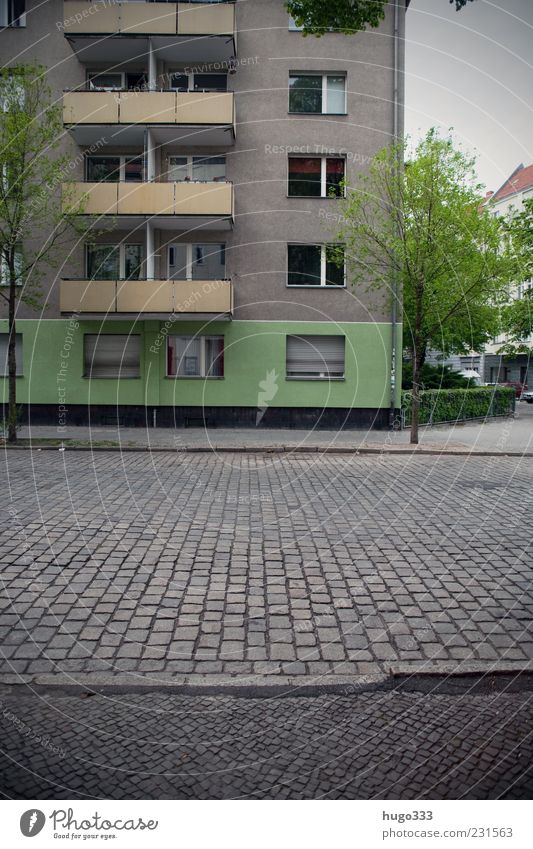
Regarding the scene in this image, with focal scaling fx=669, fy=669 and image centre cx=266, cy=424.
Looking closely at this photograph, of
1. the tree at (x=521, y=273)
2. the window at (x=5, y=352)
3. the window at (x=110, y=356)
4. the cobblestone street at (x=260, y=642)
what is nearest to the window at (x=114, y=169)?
the window at (x=110, y=356)

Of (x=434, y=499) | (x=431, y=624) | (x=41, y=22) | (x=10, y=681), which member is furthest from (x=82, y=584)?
(x=41, y=22)

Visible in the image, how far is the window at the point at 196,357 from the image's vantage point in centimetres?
2458

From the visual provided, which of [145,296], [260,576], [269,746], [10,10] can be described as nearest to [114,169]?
[145,296]

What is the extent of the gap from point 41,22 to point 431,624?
2660 cm

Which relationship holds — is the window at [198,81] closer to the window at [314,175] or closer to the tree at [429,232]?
the window at [314,175]

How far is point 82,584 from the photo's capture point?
19.0 feet

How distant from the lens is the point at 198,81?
24.6m

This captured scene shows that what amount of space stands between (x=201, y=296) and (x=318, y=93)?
912 cm

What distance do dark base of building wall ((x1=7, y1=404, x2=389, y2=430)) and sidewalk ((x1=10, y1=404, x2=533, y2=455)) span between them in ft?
2.25

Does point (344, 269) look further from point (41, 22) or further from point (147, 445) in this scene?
point (41, 22)

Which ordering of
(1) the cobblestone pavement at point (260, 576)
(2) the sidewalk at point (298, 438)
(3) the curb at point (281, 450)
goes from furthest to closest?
(2) the sidewalk at point (298, 438) → (3) the curb at point (281, 450) → (1) the cobblestone pavement at point (260, 576)

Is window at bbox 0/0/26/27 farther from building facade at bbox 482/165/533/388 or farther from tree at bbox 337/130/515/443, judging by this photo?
building facade at bbox 482/165/533/388

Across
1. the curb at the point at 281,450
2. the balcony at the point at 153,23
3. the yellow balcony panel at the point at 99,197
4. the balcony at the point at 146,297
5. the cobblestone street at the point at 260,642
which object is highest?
the balcony at the point at 153,23

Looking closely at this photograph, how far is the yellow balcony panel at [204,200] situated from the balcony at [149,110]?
191cm
